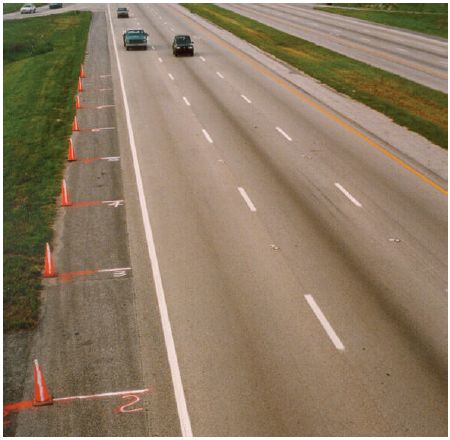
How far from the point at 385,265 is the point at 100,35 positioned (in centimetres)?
5357

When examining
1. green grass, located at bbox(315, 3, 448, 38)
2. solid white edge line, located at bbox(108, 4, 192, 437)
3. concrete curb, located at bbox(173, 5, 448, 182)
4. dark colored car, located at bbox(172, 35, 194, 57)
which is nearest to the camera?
solid white edge line, located at bbox(108, 4, 192, 437)

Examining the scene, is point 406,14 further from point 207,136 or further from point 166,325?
point 166,325

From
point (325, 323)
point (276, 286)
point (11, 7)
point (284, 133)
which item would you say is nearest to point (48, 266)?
point (276, 286)

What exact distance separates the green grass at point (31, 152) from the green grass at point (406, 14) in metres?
37.2

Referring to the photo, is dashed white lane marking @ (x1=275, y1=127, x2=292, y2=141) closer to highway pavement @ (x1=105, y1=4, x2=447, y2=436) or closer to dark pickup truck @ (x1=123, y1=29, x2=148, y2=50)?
highway pavement @ (x1=105, y1=4, x2=447, y2=436)

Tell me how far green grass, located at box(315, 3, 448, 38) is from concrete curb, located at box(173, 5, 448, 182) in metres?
30.4

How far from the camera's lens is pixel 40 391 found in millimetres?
10734

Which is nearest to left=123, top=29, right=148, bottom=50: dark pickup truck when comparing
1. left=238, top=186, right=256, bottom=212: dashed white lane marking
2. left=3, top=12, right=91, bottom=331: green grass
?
left=3, top=12, right=91, bottom=331: green grass

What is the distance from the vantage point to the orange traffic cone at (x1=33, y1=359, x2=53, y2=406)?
35.2 feet

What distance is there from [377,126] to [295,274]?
50.4 ft

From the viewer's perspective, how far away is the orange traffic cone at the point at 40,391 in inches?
422

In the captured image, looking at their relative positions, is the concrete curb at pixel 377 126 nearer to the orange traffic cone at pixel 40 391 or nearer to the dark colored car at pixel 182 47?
the dark colored car at pixel 182 47

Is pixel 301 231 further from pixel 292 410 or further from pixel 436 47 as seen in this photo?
pixel 436 47

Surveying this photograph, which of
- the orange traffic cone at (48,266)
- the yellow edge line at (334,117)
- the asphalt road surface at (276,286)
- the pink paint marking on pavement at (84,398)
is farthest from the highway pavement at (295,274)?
the orange traffic cone at (48,266)
